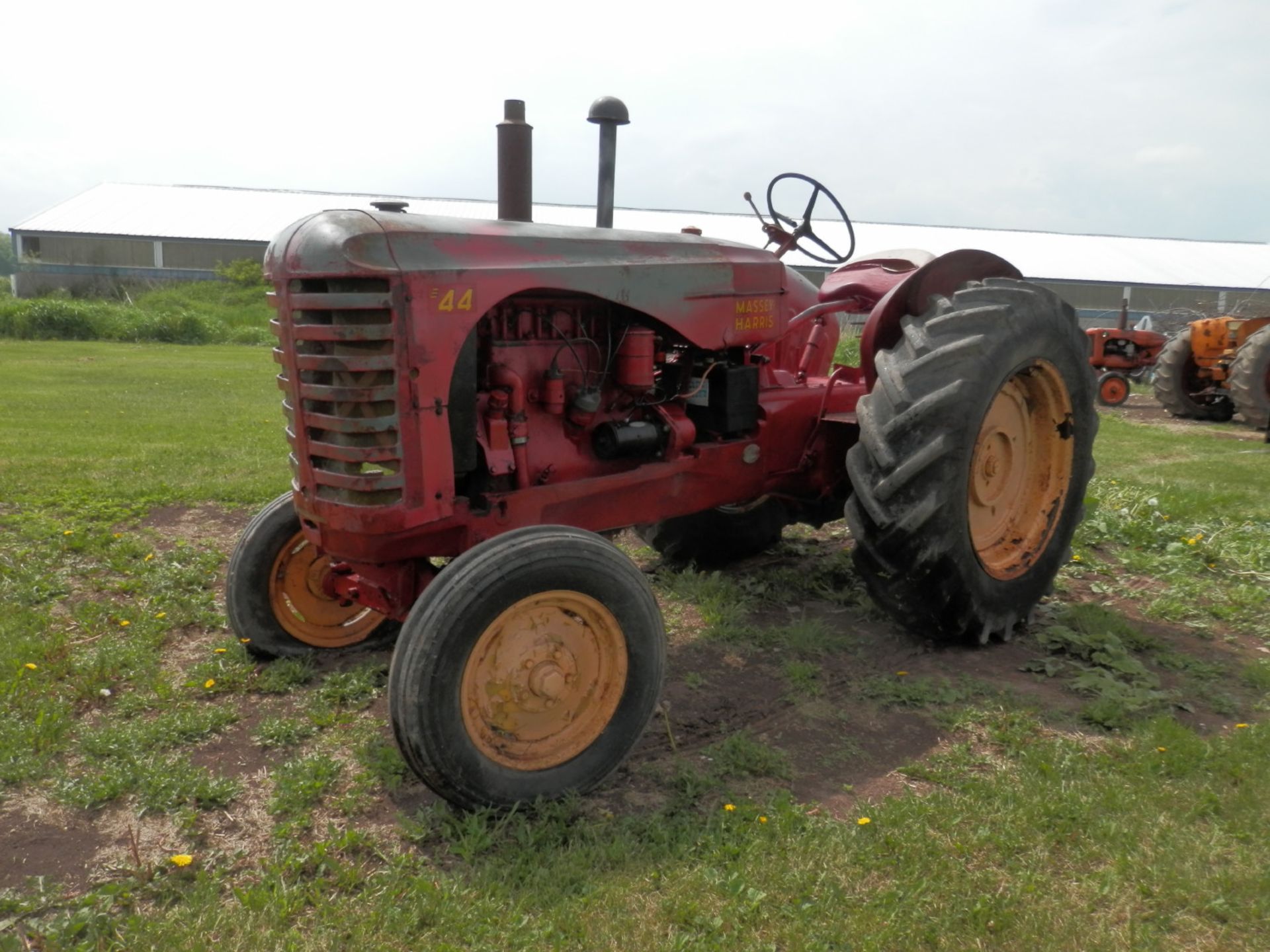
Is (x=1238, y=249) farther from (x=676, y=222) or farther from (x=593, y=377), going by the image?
(x=593, y=377)

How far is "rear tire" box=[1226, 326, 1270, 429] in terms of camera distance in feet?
34.3

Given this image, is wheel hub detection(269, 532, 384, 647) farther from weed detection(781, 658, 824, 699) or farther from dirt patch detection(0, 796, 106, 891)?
weed detection(781, 658, 824, 699)

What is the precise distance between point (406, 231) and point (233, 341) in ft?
69.2

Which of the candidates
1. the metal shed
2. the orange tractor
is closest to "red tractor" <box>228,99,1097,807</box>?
the orange tractor

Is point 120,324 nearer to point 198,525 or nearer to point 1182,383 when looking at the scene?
point 198,525

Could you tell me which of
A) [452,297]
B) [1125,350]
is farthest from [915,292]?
[1125,350]

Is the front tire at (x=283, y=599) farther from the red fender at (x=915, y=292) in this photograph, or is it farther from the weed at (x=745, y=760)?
the red fender at (x=915, y=292)

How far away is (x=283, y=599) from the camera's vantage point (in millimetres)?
3754

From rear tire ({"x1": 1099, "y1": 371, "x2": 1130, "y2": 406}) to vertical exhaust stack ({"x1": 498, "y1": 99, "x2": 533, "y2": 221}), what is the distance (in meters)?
11.9

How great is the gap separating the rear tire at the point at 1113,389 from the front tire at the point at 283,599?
12251 mm

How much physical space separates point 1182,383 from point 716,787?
1148 cm

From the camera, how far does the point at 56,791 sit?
2.83 m

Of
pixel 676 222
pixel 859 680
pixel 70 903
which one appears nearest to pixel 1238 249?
pixel 676 222

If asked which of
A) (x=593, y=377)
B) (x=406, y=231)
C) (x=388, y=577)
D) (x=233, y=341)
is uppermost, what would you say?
(x=406, y=231)
